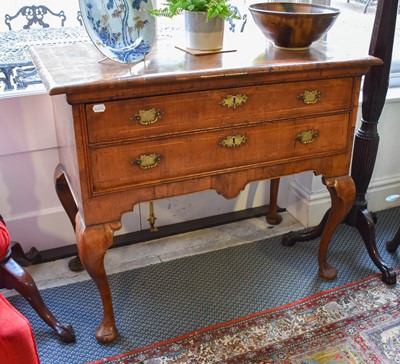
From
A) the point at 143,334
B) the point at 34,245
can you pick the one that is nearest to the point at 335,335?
the point at 143,334

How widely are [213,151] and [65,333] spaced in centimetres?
78

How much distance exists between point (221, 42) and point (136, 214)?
908 mm

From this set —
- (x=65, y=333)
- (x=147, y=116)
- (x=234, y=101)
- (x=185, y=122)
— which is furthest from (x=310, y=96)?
(x=65, y=333)

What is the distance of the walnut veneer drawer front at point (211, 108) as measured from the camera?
139cm

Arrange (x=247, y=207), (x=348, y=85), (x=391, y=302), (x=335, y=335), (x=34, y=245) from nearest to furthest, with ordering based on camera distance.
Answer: (x=348, y=85) → (x=335, y=335) → (x=391, y=302) → (x=34, y=245) → (x=247, y=207)

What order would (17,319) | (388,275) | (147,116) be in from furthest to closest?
(388,275) < (147,116) < (17,319)

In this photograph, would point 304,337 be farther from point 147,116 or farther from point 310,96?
point 147,116

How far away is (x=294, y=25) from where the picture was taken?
1598mm

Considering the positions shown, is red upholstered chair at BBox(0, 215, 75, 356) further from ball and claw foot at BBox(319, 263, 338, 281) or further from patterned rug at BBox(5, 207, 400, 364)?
ball and claw foot at BBox(319, 263, 338, 281)

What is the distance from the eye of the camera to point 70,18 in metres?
1.94

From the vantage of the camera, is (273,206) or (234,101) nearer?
(234,101)

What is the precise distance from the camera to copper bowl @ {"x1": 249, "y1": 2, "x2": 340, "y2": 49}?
158cm

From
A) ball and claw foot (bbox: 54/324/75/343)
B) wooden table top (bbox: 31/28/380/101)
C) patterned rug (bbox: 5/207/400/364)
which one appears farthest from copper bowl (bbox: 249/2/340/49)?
ball and claw foot (bbox: 54/324/75/343)

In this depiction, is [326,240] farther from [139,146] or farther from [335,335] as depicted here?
[139,146]
